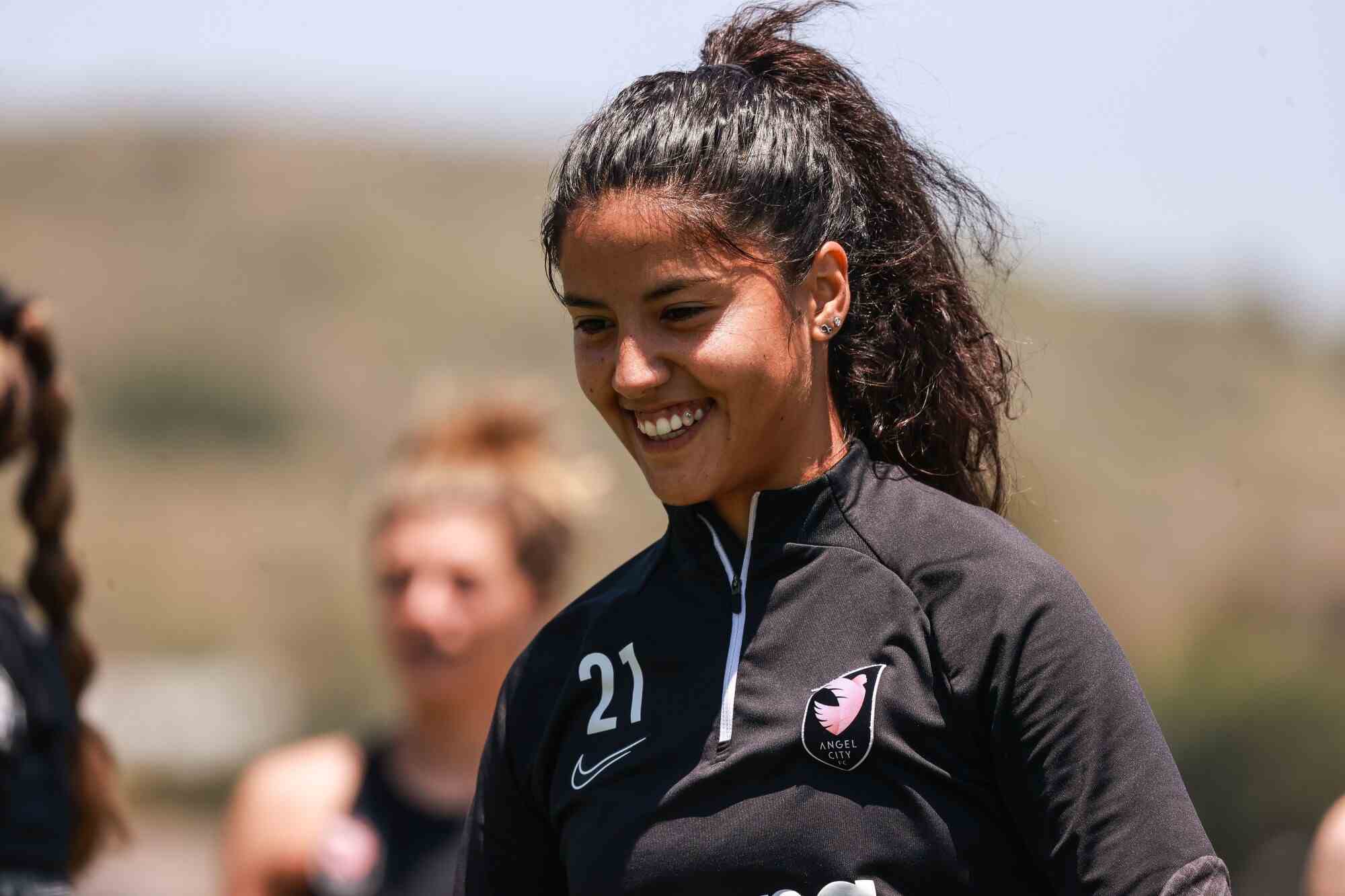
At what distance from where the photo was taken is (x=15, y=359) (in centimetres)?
428

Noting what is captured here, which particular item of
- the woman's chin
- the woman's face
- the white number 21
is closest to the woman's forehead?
the woman's face

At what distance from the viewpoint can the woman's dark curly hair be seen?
202cm

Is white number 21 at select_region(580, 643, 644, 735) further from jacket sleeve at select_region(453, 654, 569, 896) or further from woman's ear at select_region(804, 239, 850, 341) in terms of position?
woman's ear at select_region(804, 239, 850, 341)

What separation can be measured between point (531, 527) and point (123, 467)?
146ft

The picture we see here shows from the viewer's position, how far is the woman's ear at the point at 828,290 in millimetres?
2072

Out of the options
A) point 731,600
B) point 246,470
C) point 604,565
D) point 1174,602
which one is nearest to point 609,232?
point 731,600

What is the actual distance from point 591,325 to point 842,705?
1.77 feet

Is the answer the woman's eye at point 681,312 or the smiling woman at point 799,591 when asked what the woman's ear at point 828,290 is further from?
the woman's eye at point 681,312

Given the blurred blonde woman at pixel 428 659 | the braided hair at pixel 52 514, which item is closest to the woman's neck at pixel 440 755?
the blurred blonde woman at pixel 428 659

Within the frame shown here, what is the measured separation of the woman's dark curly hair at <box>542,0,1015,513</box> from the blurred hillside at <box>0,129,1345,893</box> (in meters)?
2.61

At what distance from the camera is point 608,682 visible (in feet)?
6.91

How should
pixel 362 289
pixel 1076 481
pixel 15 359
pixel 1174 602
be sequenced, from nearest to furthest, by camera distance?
pixel 15 359
pixel 1174 602
pixel 1076 481
pixel 362 289

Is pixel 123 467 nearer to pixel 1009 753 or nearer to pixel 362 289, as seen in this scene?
pixel 362 289

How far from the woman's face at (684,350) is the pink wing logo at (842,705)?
29 cm
